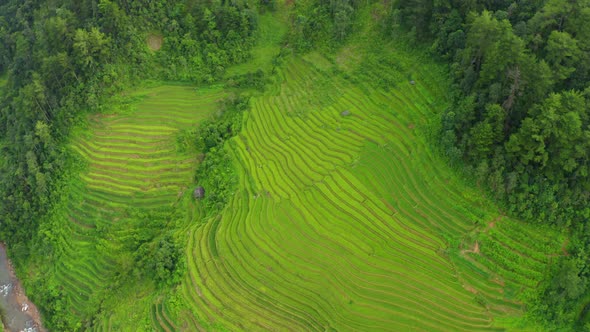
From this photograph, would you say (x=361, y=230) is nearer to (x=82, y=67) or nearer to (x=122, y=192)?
(x=122, y=192)

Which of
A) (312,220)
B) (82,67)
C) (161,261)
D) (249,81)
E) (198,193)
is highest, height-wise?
(82,67)

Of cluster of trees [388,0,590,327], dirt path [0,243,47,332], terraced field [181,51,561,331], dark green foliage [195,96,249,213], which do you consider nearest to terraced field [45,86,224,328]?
dark green foliage [195,96,249,213]

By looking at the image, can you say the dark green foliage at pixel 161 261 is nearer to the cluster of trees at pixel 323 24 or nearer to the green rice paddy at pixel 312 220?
the green rice paddy at pixel 312 220

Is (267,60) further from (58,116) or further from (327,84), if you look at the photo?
(58,116)

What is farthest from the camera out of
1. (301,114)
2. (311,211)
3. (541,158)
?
(301,114)

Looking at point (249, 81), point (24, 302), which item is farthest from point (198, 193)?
point (24, 302)

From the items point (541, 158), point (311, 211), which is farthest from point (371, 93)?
point (541, 158)
